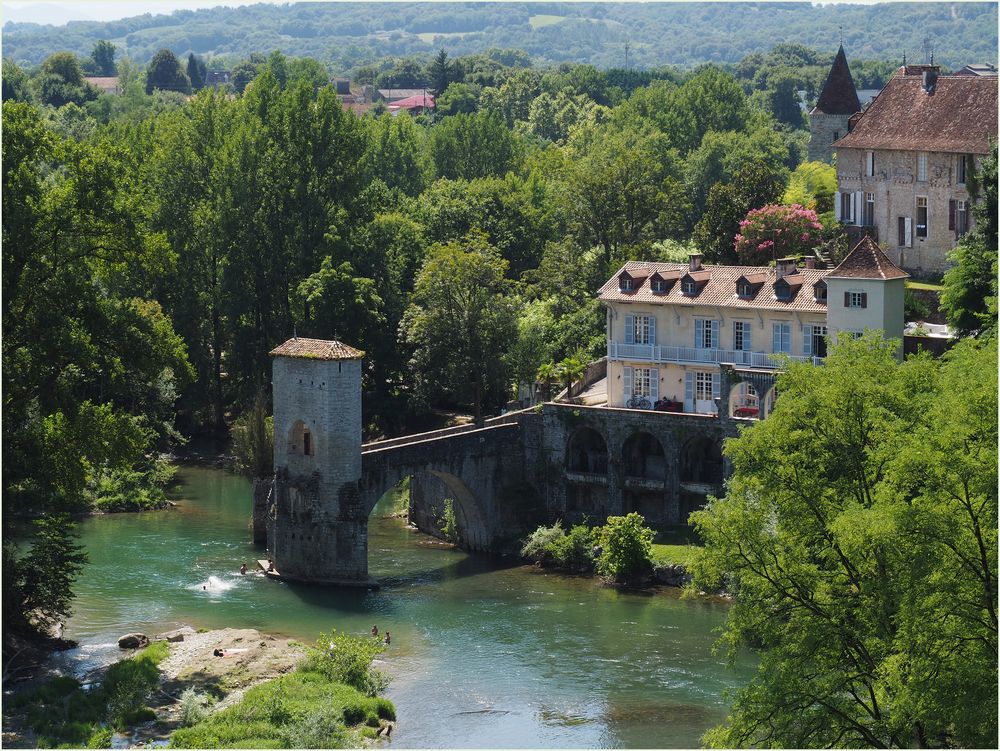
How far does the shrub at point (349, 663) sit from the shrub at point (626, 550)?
13.8 m

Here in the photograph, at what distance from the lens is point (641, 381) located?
8544 centimetres

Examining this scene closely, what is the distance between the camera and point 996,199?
8238cm

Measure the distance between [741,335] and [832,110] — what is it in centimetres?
4591

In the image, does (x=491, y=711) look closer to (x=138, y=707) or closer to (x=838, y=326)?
(x=138, y=707)

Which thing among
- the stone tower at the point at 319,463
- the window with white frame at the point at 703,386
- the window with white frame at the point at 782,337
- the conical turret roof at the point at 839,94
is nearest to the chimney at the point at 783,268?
the window with white frame at the point at 782,337

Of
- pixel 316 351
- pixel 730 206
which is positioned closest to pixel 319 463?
pixel 316 351

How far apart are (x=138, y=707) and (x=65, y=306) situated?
41.8ft

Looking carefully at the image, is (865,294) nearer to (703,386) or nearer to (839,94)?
(703,386)

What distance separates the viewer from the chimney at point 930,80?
96.9 m

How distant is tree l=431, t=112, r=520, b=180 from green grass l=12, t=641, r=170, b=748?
83271 mm

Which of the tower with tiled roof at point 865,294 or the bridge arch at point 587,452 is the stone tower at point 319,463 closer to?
the bridge arch at point 587,452

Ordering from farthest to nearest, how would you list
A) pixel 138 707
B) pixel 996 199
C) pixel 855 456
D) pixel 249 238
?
pixel 249 238 < pixel 996 199 < pixel 138 707 < pixel 855 456

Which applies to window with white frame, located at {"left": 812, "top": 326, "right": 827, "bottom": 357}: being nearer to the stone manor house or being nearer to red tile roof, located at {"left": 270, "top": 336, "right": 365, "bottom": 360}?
the stone manor house

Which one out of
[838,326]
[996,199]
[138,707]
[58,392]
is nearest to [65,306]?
[58,392]
